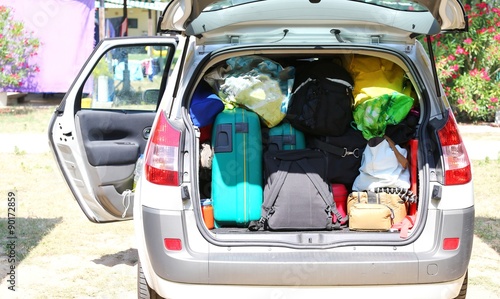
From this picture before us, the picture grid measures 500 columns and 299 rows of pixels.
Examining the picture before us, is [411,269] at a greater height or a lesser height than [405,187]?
lesser

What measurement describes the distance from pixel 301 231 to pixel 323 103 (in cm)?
82

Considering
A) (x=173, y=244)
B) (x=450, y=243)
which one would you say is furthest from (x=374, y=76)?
(x=173, y=244)

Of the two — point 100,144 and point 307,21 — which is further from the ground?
point 307,21

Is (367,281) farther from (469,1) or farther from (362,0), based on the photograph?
(469,1)

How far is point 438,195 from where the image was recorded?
374 cm

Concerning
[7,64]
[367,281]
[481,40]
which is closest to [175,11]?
[367,281]

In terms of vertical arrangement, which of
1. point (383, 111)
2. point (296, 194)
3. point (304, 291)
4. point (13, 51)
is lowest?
point (304, 291)

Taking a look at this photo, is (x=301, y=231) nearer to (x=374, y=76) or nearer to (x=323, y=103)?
(x=323, y=103)

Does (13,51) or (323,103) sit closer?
(323,103)

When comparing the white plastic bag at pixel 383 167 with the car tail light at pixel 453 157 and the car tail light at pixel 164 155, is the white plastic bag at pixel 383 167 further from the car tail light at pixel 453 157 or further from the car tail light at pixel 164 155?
the car tail light at pixel 164 155

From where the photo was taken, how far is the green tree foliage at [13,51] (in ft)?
46.9

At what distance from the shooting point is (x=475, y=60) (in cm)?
1295

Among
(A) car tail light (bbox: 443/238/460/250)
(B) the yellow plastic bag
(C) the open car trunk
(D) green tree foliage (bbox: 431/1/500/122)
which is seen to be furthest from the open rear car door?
(D) green tree foliage (bbox: 431/1/500/122)

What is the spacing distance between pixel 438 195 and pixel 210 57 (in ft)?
4.55
